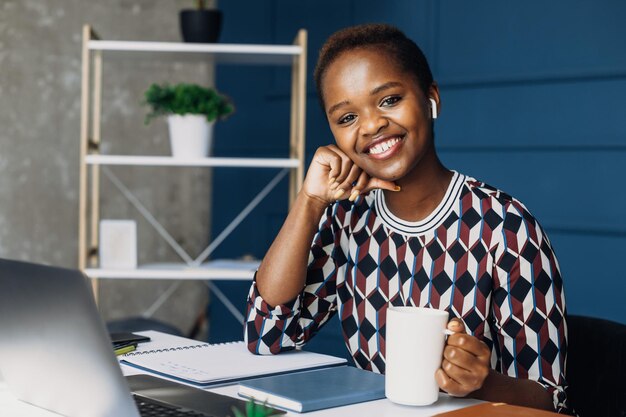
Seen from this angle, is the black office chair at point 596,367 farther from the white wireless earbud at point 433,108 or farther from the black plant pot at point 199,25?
the black plant pot at point 199,25

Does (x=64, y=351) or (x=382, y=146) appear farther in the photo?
(x=382, y=146)

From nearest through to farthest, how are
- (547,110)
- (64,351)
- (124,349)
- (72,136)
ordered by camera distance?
(64,351) < (124,349) < (547,110) < (72,136)

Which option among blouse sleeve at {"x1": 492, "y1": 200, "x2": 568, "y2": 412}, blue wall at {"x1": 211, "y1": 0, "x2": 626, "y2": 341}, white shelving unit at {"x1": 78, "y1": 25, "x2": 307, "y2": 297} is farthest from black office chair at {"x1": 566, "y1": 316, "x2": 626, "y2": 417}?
white shelving unit at {"x1": 78, "y1": 25, "x2": 307, "y2": 297}

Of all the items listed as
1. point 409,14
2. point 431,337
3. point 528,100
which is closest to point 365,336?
point 431,337

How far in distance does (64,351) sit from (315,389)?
0.33 meters

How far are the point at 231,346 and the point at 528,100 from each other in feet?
5.48

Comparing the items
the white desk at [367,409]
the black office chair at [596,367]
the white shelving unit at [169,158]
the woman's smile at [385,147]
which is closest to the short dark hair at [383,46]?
the woman's smile at [385,147]

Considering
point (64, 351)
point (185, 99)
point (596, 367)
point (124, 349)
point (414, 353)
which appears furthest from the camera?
point (185, 99)

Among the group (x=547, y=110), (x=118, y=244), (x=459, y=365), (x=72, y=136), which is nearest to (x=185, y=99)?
(x=118, y=244)

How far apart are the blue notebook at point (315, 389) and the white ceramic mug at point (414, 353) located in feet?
0.19

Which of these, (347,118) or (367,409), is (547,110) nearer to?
(347,118)

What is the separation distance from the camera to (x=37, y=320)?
921 mm

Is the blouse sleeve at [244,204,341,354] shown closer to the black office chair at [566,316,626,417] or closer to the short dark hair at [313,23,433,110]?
the short dark hair at [313,23,433,110]

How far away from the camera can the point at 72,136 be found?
3695 millimetres
